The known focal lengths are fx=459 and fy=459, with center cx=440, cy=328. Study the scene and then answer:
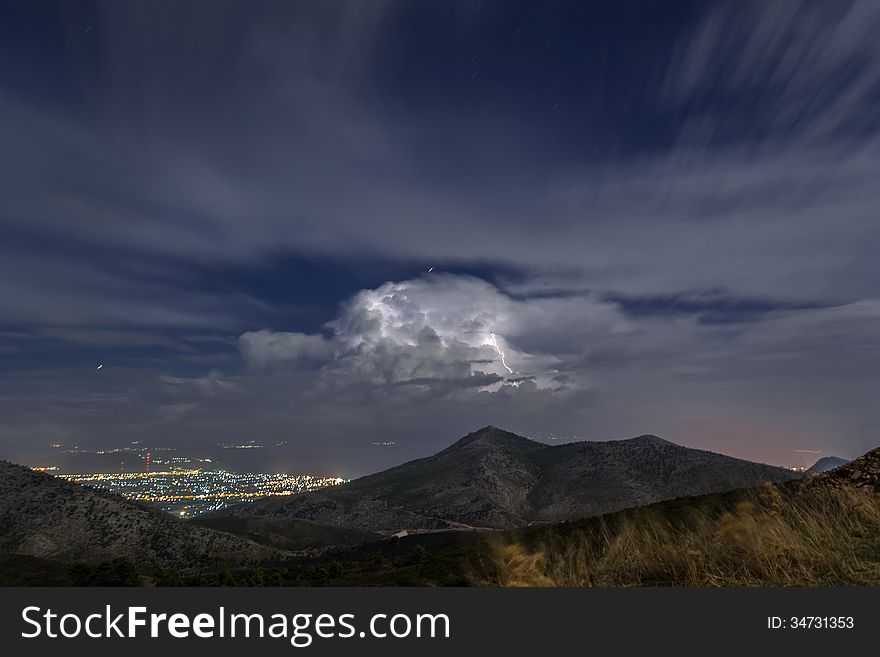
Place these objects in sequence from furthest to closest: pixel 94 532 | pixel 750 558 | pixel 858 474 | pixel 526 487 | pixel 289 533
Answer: pixel 526 487 < pixel 289 533 < pixel 94 532 < pixel 858 474 < pixel 750 558

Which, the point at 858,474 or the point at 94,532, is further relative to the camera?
the point at 94,532

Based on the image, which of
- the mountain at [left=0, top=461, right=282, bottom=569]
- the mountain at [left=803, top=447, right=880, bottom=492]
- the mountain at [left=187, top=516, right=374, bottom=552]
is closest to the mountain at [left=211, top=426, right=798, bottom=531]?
the mountain at [left=187, top=516, right=374, bottom=552]

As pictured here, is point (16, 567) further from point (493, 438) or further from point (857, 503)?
point (493, 438)

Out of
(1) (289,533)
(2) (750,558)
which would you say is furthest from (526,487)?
(2) (750,558)

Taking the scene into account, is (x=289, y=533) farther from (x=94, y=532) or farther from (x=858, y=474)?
(x=858, y=474)

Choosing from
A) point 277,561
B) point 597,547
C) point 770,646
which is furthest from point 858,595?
point 277,561

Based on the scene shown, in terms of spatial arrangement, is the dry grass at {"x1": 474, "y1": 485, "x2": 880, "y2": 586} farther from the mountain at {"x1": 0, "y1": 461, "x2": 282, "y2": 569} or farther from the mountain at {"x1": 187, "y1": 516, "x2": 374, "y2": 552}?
the mountain at {"x1": 187, "y1": 516, "x2": 374, "y2": 552}
